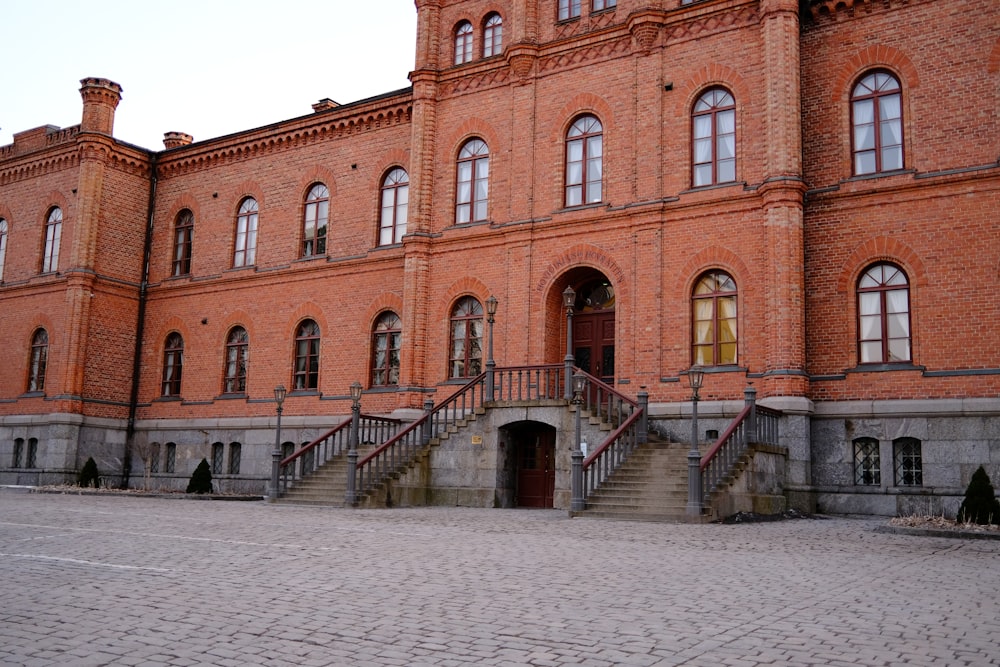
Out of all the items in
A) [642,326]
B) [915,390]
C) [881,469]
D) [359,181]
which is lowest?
[881,469]

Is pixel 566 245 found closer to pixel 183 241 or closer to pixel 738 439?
pixel 738 439

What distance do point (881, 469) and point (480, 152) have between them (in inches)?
524

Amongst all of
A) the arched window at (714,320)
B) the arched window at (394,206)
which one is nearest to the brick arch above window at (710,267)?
the arched window at (714,320)

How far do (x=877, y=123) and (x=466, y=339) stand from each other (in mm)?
11448

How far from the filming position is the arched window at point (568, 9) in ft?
82.4

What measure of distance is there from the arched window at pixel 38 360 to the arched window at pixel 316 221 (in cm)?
1048

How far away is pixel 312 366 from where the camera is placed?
29.2 meters

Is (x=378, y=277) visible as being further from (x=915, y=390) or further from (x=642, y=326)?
(x=915, y=390)

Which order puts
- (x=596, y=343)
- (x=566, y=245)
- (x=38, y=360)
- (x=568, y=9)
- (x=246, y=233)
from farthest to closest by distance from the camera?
1. (x=38, y=360)
2. (x=246, y=233)
3. (x=568, y=9)
4. (x=596, y=343)
5. (x=566, y=245)

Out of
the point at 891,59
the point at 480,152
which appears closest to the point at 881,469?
the point at 891,59

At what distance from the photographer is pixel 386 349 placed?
27672 millimetres

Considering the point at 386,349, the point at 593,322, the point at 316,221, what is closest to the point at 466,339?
the point at 386,349

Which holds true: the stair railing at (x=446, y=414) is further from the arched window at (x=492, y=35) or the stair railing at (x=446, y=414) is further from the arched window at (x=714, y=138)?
the arched window at (x=492, y=35)

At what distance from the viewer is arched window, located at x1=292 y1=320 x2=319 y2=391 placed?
1149 inches
